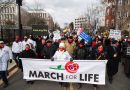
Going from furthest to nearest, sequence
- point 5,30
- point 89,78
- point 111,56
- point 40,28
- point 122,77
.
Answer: point 5,30 → point 40,28 → point 122,77 → point 111,56 → point 89,78

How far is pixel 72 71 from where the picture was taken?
365 inches

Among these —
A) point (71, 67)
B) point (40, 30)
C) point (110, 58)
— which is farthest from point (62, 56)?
point (40, 30)

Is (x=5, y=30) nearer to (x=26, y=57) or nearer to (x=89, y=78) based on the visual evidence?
(x=26, y=57)

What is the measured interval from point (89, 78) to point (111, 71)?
2.10 meters

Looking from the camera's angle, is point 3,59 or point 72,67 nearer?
point 72,67

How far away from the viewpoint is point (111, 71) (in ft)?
36.2

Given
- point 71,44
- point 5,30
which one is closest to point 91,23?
point 5,30

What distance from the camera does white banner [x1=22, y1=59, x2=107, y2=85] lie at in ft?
30.1

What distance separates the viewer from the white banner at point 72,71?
9164mm

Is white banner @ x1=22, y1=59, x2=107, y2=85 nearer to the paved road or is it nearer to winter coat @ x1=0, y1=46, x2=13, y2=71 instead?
the paved road

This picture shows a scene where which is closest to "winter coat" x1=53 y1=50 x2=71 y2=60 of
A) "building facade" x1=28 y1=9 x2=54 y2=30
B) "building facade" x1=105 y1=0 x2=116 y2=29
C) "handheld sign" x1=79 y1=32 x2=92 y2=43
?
"handheld sign" x1=79 y1=32 x2=92 y2=43

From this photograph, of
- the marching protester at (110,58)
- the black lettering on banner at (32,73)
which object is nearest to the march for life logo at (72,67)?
the black lettering on banner at (32,73)

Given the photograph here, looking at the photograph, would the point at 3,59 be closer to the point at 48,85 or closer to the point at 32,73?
the point at 32,73

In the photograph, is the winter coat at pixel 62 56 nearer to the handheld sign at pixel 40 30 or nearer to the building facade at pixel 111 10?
the handheld sign at pixel 40 30
